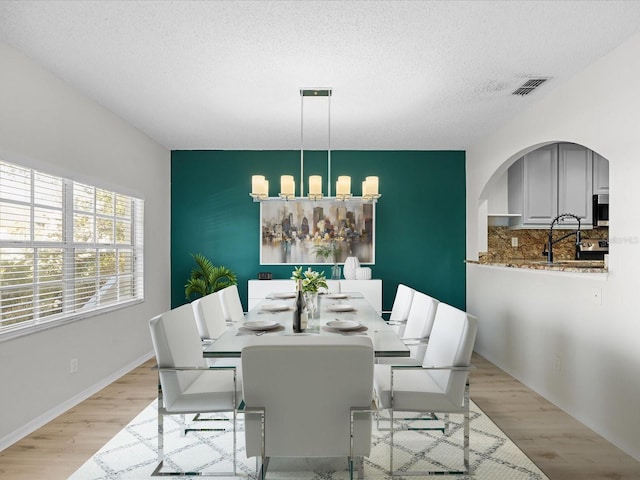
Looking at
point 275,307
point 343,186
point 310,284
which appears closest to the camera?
point 310,284

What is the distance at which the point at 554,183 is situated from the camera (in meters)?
5.30

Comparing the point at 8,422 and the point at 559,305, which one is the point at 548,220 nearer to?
the point at 559,305

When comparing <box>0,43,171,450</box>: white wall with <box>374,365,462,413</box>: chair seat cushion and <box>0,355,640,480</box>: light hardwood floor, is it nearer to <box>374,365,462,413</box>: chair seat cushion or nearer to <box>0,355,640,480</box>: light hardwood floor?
<box>0,355,640,480</box>: light hardwood floor

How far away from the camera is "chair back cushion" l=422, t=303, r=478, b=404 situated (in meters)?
2.34

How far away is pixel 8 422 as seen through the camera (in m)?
2.90

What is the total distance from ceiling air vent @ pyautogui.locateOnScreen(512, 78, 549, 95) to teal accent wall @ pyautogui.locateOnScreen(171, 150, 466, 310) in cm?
231

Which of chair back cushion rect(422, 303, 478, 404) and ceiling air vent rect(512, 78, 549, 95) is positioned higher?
ceiling air vent rect(512, 78, 549, 95)

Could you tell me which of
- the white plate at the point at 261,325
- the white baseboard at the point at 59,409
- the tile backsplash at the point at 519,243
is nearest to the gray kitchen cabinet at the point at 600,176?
the tile backsplash at the point at 519,243

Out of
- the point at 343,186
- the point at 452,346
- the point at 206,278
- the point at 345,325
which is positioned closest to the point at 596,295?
the point at 452,346

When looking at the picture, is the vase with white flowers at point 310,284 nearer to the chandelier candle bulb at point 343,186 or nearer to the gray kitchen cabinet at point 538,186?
the chandelier candle bulb at point 343,186

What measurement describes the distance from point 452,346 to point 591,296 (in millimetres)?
1409

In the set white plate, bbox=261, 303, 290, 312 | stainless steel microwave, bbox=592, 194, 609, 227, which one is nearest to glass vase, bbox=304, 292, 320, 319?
white plate, bbox=261, 303, 290, 312

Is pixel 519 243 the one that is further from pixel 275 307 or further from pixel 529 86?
pixel 275 307

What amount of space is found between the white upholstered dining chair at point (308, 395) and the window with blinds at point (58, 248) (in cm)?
199
